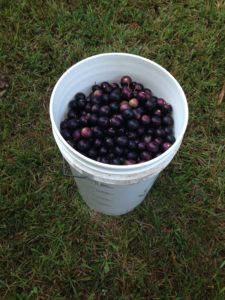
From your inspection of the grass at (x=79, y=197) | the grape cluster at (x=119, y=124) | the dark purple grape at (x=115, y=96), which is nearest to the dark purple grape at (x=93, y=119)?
the grape cluster at (x=119, y=124)

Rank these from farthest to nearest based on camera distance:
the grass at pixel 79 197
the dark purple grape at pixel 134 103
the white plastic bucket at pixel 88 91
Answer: the grass at pixel 79 197, the dark purple grape at pixel 134 103, the white plastic bucket at pixel 88 91

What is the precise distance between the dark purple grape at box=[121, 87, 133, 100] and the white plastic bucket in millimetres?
92

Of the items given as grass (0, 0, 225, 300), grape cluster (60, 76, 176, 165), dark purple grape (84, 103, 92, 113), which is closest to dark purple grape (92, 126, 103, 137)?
grape cluster (60, 76, 176, 165)

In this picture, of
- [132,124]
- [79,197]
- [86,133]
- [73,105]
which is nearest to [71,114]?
[73,105]

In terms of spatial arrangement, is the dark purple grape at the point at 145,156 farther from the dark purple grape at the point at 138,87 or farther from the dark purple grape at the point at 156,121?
the dark purple grape at the point at 138,87

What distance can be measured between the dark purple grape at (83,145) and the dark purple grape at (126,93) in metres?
0.25

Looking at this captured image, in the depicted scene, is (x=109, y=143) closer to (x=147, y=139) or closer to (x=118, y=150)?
(x=118, y=150)

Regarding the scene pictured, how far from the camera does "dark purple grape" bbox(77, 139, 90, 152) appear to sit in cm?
152

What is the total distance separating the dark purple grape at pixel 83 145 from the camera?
1.52m

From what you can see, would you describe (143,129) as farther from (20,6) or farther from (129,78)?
(20,6)

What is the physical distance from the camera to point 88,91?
1.74m

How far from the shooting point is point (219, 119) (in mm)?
2248

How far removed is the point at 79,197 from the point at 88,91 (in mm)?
554

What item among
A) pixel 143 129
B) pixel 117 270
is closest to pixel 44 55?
pixel 143 129
